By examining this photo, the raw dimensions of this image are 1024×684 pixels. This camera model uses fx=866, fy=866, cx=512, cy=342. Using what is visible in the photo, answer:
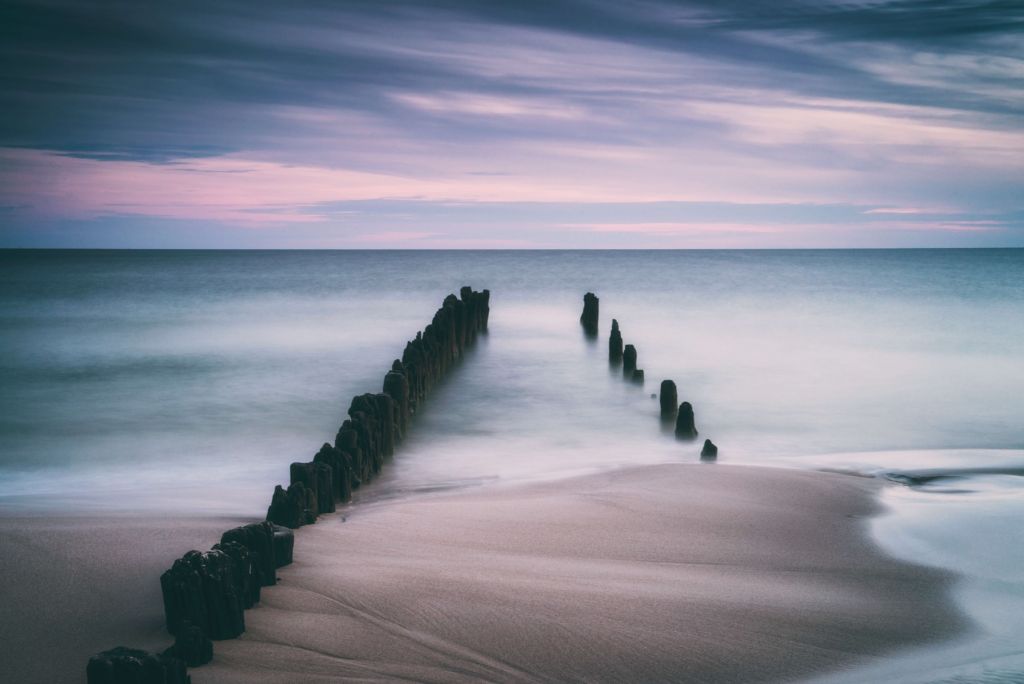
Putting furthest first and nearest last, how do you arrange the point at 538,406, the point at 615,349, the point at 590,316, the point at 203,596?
the point at 590,316, the point at 615,349, the point at 538,406, the point at 203,596

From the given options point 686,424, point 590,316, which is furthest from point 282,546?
point 590,316

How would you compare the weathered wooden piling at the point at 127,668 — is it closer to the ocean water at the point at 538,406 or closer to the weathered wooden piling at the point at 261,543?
the weathered wooden piling at the point at 261,543

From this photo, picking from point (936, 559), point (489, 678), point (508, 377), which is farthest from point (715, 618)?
point (508, 377)

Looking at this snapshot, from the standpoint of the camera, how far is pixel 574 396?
43.4 feet

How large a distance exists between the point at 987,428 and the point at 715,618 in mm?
8345

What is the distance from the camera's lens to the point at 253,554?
4.30 meters

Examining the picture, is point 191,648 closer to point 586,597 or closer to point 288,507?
point 586,597

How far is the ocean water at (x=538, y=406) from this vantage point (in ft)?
25.2

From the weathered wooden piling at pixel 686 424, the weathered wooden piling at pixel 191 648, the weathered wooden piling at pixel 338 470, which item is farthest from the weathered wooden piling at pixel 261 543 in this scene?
the weathered wooden piling at pixel 686 424

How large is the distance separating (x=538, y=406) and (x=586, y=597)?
784 cm

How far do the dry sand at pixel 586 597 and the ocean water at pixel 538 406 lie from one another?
471mm

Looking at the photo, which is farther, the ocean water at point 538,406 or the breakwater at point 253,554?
the ocean water at point 538,406

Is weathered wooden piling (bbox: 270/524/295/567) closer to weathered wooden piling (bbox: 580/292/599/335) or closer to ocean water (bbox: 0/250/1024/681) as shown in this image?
ocean water (bbox: 0/250/1024/681)

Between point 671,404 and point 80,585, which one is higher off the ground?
point 671,404
